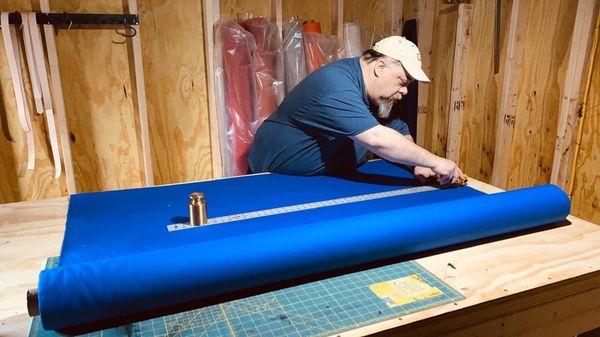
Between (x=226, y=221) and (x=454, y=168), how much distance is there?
0.89m

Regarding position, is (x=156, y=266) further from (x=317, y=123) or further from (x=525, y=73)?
(x=525, y=73)

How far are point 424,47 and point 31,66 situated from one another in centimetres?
232

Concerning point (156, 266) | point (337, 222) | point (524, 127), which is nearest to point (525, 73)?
point (524, 127)

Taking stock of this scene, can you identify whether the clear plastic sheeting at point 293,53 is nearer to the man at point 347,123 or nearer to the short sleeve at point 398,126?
the man at point 347,123

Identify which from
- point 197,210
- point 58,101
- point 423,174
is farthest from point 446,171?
point 58,101

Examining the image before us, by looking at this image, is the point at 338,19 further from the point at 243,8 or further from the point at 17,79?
the point at 17,79

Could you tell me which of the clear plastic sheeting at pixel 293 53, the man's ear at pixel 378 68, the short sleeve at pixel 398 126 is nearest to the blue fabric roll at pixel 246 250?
the man's ear at pixel 378 68

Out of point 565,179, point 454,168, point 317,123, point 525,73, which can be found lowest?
point 565,179

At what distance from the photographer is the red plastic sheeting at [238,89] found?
2371 mm

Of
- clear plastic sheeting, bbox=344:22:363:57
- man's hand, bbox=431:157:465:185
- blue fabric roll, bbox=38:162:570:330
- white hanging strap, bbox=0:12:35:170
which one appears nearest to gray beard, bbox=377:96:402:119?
man's hand, bbox=431:157:465:185

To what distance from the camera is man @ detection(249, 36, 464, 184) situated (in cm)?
163

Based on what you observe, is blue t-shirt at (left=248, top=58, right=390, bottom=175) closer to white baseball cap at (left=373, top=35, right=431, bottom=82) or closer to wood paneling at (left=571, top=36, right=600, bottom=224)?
white baseball cap at (left=373, top=35, right=431, bottom=82)

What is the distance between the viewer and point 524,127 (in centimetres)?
247

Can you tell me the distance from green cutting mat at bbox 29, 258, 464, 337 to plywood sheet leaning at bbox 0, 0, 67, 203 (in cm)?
169
